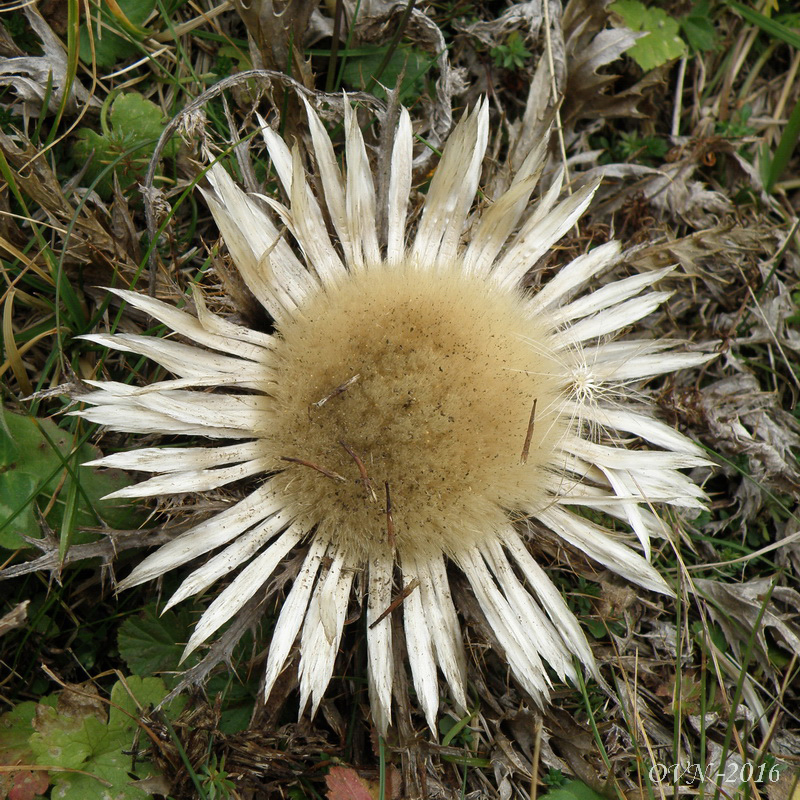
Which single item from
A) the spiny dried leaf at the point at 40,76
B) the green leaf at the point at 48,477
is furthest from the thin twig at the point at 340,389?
the spiny dried leaf at the point at 40,76

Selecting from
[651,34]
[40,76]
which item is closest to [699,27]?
[651,34]

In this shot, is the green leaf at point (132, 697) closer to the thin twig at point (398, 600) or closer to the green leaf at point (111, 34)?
the thin twig at point (398, 600)

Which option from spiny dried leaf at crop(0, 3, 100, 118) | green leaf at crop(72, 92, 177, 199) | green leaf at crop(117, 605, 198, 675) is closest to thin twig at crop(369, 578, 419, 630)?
green leaf at crop(117, 605, 198, 675)

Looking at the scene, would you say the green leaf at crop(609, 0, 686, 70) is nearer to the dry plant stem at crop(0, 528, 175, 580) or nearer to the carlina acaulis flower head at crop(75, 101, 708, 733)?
the carlina acaulis flower head at crop(75, 101, 708, 733)

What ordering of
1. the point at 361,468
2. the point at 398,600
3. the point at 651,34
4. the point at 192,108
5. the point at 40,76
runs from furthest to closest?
the point at 651,34 < the point at 40,76 < the point at 192,108 < the point at 398,600 < the point at 361,468

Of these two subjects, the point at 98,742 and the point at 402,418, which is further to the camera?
the point at 98,742

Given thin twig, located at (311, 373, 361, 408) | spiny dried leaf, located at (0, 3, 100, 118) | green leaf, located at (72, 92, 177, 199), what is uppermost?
spiny dried leaf, located at (0, 3, 100, 118)

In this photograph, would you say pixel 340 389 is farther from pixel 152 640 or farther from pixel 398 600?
pixel 152 640
